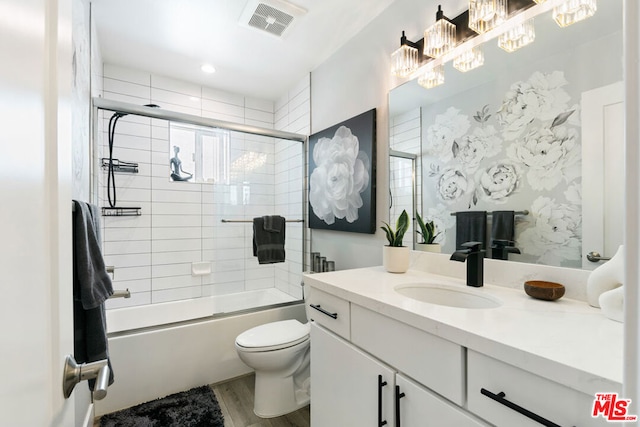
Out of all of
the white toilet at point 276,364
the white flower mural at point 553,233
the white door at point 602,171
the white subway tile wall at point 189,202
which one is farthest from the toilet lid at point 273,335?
the white door at point 602,171

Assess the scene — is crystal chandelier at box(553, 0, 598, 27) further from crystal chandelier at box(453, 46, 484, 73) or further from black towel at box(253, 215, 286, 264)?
black towel at box(253, 215, 286, 264)

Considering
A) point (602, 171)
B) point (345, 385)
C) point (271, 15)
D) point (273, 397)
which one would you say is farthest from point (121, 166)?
point (602, 171)

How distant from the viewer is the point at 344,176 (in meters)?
2.10

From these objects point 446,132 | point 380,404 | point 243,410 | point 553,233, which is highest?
point 446,132

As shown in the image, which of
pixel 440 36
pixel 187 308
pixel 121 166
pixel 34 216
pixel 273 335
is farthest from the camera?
pixel 187 308

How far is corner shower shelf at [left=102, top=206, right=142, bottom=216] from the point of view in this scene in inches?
Answer: 98.1

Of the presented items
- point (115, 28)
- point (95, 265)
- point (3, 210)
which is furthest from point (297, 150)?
point (3, 210)

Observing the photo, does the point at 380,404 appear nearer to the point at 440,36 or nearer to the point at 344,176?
the point at 344,176

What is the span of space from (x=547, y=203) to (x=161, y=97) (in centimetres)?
305

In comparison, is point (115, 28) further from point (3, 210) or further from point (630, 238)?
point (630, 238)

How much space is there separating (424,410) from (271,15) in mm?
2190

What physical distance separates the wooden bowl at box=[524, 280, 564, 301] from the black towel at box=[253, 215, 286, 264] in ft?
5.56

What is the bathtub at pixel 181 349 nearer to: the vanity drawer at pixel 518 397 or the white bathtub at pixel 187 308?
the white bathtub at pixel 187 308

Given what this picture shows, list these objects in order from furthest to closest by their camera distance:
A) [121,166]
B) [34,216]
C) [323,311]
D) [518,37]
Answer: [121,166] → [323,311] → [518,37] → [34,216]
